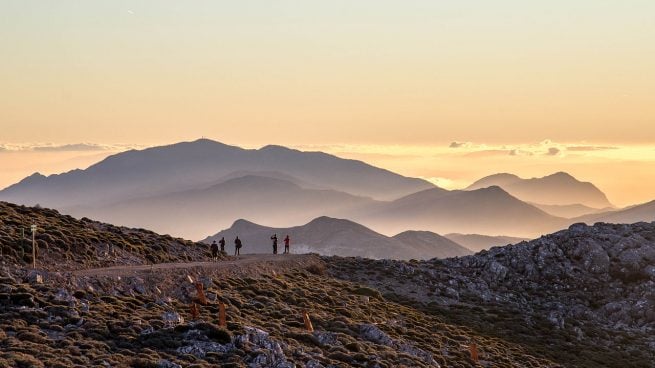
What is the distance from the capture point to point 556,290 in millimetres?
95875

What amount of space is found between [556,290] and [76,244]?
189ft

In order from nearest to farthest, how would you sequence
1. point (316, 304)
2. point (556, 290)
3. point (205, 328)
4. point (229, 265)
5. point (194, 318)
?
point (205, 328) < point (194, 318) < point (316, 304) < point (229, 265) < point (556, 290)

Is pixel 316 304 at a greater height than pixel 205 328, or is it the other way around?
pixel 205 328

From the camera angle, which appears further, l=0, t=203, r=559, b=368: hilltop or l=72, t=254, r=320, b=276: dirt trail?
l=72, t=254, r=320, b=276: dirt trail

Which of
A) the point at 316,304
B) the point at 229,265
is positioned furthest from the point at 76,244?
the point at 316,304

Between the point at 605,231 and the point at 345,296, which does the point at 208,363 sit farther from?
the point at 605,231

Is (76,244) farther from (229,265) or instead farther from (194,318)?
(194,318)

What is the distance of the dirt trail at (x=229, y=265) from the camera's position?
5729 cm

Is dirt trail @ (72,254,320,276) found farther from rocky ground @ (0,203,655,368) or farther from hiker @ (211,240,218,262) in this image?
hiker @ (211,240,218,262)

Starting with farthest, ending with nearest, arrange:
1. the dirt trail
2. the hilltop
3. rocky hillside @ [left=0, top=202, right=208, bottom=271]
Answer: rocky hillside @ [left=0, top=202, right=208, bottom=271]
the dirt trail
the hilltop

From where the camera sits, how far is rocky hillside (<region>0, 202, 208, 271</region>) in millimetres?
60094

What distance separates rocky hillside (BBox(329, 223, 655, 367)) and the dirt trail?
22.6 feet

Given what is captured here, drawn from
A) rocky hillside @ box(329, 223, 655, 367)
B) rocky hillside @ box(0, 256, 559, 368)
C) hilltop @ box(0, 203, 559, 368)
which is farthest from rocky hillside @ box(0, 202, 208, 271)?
rocky hillside @ box(329, 223, 655, 367)

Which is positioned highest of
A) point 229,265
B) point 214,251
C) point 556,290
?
point 214,251
